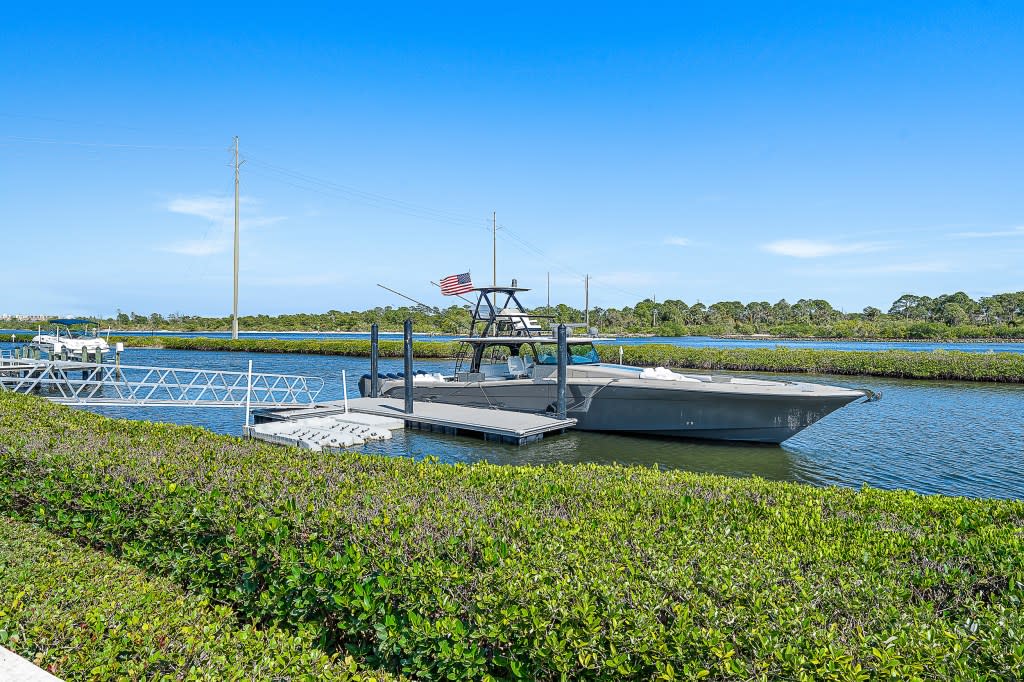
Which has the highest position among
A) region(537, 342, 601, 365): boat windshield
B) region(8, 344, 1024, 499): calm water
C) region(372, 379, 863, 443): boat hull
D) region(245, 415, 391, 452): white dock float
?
region(537, 342, 601, 365): boat windshield

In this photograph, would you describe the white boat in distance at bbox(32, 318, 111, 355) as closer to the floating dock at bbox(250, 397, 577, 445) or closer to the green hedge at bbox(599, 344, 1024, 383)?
the floating dock at bbox(250, 397, 577, 445)

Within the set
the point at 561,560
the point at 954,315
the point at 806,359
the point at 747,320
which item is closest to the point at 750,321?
the point at 747,320

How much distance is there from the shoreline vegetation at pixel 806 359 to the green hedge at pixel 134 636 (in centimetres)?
3600

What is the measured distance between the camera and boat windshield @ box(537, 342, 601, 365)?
57.3 ft

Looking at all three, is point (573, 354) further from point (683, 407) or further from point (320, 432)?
point (320, 432)

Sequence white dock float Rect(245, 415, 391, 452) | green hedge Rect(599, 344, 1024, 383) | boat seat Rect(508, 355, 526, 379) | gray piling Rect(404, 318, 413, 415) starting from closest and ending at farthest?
white dock float Rect(245, 415, 391, 452)
gray piling Rect(404, 318, 413, 415)
boat seat Rect(508, 355, 526, 379)
green hedge Rect(599, 344, 1024, 383)

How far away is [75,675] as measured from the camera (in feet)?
9.91

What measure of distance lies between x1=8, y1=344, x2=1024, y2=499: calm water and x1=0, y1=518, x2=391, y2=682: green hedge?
30.1ft

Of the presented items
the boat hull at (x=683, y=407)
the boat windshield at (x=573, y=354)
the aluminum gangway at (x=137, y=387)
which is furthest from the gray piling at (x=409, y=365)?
the boat windshield at (x=573, y=354)

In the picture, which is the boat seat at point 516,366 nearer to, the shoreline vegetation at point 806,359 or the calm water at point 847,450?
the calm water at point 847,450

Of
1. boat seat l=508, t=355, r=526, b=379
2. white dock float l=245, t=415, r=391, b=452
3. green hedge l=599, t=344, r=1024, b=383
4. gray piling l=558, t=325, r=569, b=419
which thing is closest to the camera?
white dock float l=245, t=415, r=391, b=452

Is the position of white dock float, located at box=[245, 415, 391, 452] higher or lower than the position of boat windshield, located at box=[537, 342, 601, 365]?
lower

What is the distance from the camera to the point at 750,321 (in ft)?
284

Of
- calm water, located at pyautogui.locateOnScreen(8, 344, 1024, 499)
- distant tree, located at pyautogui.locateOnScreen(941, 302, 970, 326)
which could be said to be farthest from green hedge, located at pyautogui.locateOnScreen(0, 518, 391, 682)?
distant tree, located at pyautogui.locateOnScreen(941, 302, 970, 326)
